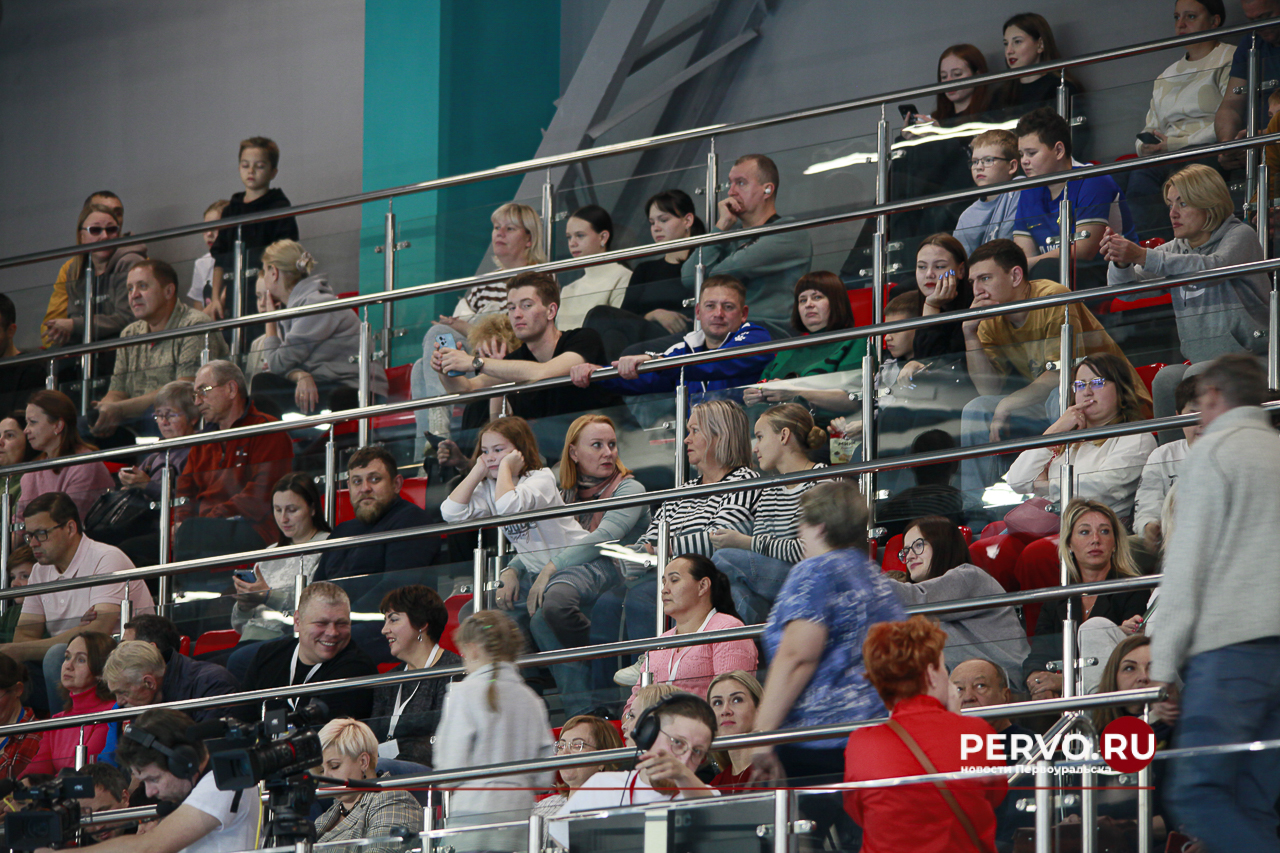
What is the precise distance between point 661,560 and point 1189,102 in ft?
7.77

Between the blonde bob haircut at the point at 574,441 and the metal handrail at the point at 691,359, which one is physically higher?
the metal handrail at the point at 691,359

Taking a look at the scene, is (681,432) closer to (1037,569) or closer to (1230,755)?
(1037,569)

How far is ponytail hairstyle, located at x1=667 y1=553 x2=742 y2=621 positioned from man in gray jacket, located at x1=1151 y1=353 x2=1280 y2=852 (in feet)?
5.98

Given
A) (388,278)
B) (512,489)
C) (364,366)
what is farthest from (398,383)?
(512,489)

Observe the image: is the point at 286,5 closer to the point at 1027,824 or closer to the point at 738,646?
the point at 738,646

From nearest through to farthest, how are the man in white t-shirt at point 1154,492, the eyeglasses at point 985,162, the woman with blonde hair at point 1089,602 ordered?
1. the woman with blonde hair at point 1089,602
2. the man in white t-shirt at point 1154,492
3. the eyeglasses at point 985,162

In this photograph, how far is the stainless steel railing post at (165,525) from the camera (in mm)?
6227

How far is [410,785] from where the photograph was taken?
14.8ft

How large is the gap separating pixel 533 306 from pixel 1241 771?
3.70 meters

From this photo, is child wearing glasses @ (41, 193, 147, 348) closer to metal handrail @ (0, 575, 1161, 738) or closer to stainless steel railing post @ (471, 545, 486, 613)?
metal handrail @ (0, 575, 1161, 738)

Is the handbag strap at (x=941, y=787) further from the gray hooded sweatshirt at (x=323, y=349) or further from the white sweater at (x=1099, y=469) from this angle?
the gray hooded sweatshirt at (x=323, y=349)

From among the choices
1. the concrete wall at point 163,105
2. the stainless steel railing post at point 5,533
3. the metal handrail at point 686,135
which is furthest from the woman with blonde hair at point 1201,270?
the concrete wall at point 163,105

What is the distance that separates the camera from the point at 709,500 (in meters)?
5.17

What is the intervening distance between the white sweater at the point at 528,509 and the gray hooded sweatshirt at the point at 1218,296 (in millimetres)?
1971
